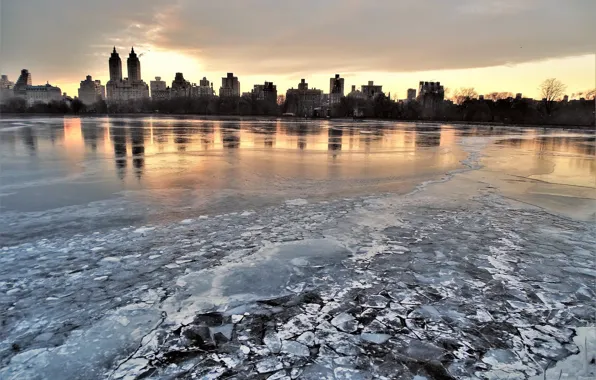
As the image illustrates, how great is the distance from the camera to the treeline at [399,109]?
74.1 m

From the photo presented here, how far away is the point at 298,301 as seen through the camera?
426 centimetres

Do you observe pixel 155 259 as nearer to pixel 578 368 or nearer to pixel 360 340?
pixel 360 340

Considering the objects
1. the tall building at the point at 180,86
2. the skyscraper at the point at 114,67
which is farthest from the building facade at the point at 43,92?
the tall building at the point at 180,86

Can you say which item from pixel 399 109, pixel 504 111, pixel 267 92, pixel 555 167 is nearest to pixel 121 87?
pixel 267 92

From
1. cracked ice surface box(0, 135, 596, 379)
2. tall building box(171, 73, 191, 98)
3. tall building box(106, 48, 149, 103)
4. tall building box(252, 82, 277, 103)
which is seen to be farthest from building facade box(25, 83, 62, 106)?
cracked ice surface box(0, 135, 596, 379)

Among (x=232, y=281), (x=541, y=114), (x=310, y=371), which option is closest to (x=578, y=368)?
(x=310, y=371)

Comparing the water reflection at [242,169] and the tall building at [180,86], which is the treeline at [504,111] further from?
the tall building at [180,86]

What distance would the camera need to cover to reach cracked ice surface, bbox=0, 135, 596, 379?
10.6 ft

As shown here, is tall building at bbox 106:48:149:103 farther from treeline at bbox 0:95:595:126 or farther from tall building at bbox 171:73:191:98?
treeline at bbox 0:95:595:126

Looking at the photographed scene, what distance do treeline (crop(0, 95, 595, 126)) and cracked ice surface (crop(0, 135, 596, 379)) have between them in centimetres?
7139

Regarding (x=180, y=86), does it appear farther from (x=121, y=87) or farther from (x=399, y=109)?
(x=399, y=109)

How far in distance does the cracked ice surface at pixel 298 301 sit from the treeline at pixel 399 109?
71389 millimetres

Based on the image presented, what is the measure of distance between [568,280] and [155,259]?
548 cm

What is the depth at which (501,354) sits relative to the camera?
3.39m
